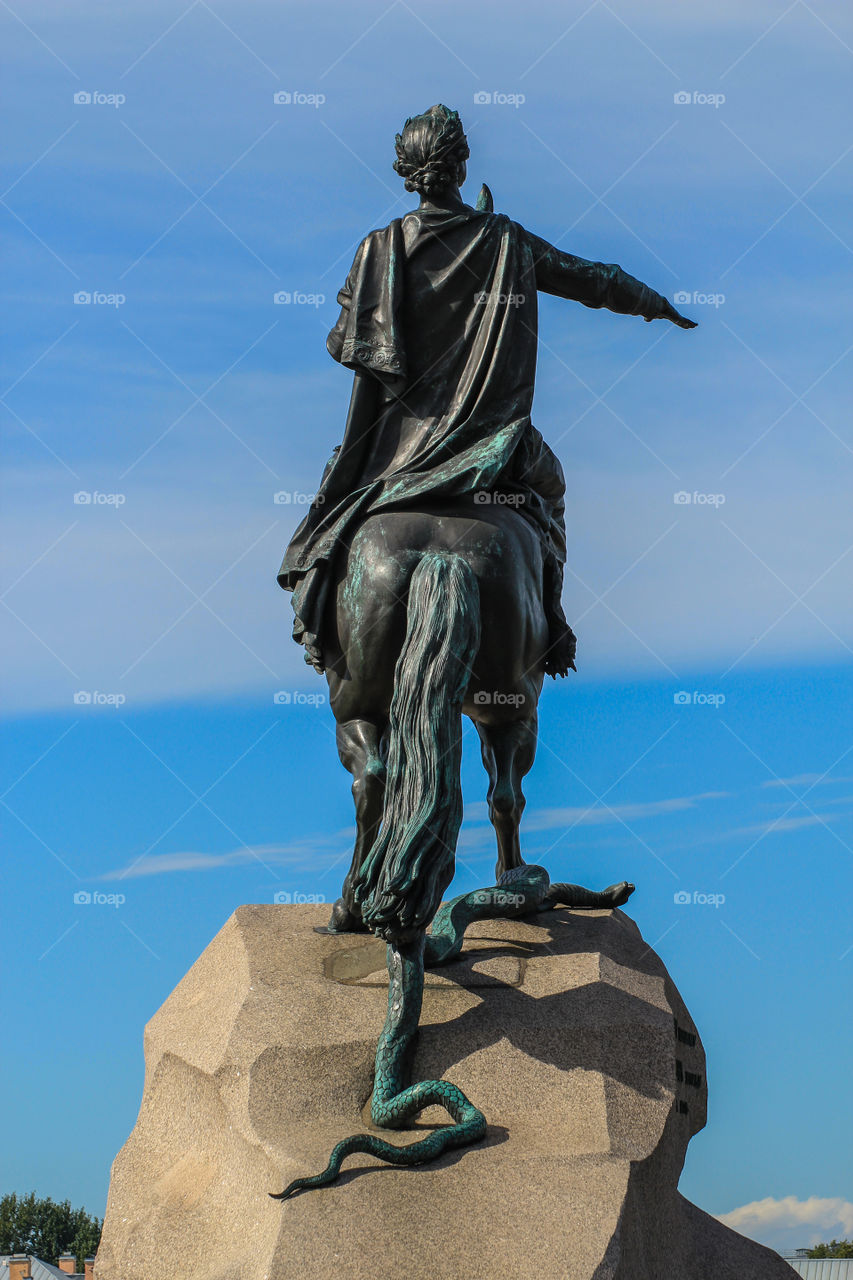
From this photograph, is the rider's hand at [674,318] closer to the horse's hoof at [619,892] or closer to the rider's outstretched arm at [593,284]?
the rider's outstretched arm at [593,284]

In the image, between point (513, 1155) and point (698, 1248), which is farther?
point (698, 1248)

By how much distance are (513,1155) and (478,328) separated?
14.1 feet

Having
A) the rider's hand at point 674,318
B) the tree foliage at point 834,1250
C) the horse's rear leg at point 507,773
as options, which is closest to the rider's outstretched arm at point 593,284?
the rider's hand at point 674,318

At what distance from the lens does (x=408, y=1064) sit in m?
7.91

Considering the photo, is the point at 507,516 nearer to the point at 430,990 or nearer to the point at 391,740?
the point at 391,740

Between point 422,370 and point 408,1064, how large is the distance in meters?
3.65

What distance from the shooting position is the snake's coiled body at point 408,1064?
7.30 meters

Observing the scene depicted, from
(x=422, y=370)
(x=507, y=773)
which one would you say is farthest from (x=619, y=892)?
(x=422, y=370)

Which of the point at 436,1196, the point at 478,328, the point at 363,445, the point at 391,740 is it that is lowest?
the point at 436,1196

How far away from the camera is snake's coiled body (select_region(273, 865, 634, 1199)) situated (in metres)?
7.30

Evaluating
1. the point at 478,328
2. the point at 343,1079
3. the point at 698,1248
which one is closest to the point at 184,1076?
the point at 343,1079

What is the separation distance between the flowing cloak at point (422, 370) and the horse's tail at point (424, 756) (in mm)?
839

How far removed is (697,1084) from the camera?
355 inches

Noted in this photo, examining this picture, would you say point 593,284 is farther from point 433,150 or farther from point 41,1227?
point 41,1227
